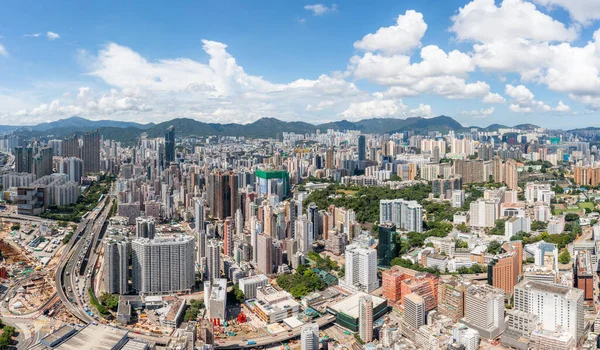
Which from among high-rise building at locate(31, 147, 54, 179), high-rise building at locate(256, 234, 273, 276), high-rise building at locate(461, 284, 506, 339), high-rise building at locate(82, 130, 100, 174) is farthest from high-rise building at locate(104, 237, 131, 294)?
high-rise building at locate(82, 130, 100, 174)

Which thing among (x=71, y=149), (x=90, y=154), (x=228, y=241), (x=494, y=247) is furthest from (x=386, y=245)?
(x=71, y=149)

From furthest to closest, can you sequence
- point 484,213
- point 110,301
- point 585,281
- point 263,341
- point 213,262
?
point 484,213 < point 213,262 < point 110,301 < point 585,281 < point 263,341

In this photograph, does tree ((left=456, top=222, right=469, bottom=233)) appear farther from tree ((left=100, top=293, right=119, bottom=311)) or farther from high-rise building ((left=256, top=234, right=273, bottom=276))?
tree ((left=100, top=293, right=119, bottom=311))

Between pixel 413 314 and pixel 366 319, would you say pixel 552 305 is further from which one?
pixel 366 319

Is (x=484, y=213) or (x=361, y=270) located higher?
(x=484, y=213)

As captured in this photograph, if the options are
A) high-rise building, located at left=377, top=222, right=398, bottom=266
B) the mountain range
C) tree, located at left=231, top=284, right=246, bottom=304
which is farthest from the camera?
the mountain range

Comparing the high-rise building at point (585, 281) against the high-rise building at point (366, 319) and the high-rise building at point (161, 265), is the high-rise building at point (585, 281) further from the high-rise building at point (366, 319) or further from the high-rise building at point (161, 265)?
the high-rise building at point (161, 265)

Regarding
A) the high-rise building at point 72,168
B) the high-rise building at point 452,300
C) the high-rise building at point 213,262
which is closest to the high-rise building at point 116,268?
the high-rise building at point 213,262
